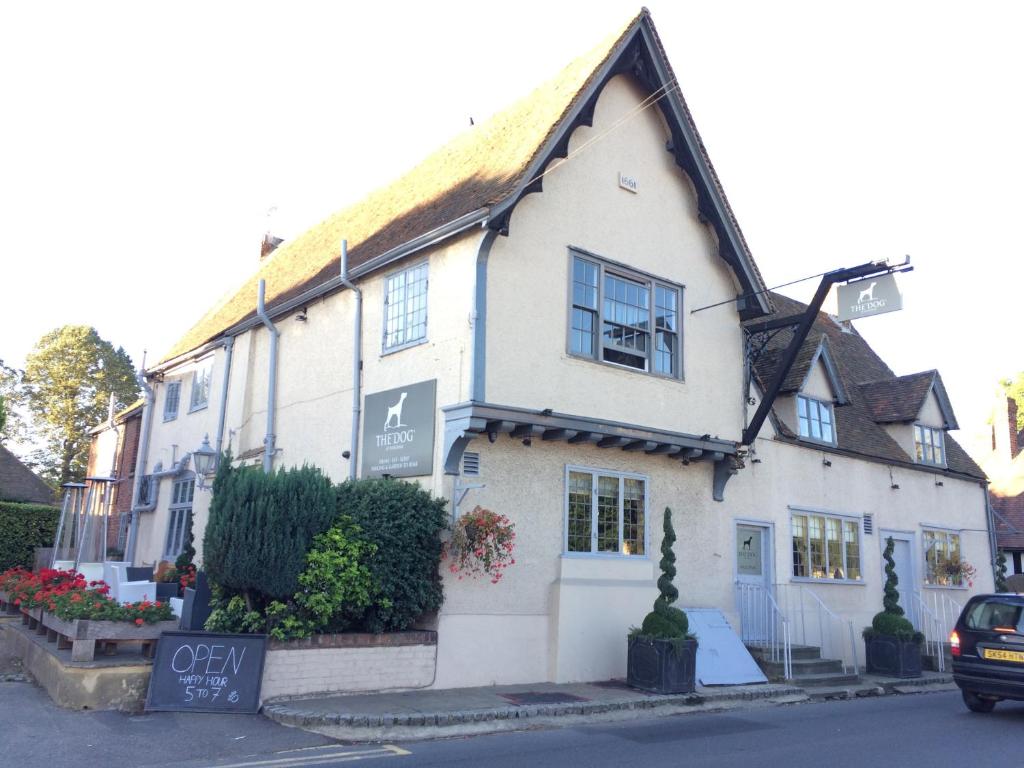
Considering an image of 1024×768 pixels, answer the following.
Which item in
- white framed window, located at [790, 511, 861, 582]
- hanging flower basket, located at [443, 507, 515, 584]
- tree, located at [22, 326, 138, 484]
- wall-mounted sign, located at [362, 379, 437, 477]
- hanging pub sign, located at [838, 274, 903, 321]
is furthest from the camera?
tree, located at [22, 326, 138, 484]

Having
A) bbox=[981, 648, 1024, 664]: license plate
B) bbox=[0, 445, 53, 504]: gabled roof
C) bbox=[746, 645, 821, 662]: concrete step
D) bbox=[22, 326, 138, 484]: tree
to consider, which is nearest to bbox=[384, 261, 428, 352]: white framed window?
bbox=[746, 645, 821, 662]: concrete step

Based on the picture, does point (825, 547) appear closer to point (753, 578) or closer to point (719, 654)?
point (753, 578)

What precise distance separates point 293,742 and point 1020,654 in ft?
Answer: 29.9

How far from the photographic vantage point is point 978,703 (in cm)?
1191

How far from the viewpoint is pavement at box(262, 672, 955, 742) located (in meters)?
9.23

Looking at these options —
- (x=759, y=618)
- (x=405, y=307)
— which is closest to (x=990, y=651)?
(x=759, y=618)

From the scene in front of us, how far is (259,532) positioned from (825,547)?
1172 centimetres

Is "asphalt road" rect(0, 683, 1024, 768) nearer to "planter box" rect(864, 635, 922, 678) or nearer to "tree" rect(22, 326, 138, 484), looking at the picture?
"planter box" rect(864, 635, 922, 678)

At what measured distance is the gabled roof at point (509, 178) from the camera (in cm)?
1289

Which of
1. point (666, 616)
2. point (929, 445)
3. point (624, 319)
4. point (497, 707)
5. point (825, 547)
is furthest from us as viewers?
point (929, 445)

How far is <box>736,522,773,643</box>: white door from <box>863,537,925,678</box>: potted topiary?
7.55ft

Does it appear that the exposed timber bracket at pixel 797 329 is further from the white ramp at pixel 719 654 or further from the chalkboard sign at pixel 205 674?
the chalkboard sign at pixel 205 674

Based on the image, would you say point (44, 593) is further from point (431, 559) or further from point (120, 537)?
point (120, 537)

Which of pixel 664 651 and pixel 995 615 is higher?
pixel 995 615
